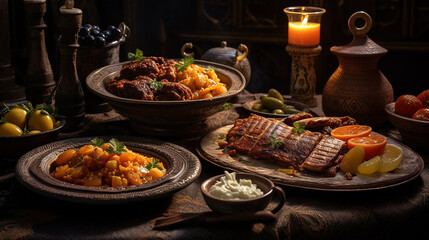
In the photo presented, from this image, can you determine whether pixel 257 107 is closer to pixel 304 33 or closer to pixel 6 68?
pixel 304 33

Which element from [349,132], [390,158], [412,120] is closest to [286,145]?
[349,132]

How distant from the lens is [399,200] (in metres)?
2.40

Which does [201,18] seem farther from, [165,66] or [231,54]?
[165,66]

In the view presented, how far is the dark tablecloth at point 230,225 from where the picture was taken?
2090 mm

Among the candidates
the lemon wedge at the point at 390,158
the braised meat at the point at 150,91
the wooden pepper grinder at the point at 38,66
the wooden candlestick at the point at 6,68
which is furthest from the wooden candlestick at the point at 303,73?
the wooden candlestick at the point at 6,68

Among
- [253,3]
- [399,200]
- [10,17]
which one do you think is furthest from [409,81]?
[10,17]

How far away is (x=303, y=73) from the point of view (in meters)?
3.75

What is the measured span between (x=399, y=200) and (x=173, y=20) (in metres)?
3.90

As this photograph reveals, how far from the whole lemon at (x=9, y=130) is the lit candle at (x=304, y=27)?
1838 mm

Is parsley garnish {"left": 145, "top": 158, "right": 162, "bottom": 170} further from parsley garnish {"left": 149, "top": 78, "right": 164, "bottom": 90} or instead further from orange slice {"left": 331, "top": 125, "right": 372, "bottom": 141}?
orange slice {"left": 331, "top": 125, "right": 372, "bottom": 141}

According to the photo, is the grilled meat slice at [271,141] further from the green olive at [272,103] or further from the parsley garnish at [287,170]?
the green olive at [272,103]

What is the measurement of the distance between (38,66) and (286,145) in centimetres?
149

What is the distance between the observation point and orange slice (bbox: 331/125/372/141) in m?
2.70

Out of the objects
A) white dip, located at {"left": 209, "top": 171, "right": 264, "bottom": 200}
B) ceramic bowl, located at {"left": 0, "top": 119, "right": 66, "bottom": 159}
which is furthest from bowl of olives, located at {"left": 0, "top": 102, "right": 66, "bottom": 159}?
white dip, located at {"left": 209, "top": 171, "right": 264, "bottom": 200}
